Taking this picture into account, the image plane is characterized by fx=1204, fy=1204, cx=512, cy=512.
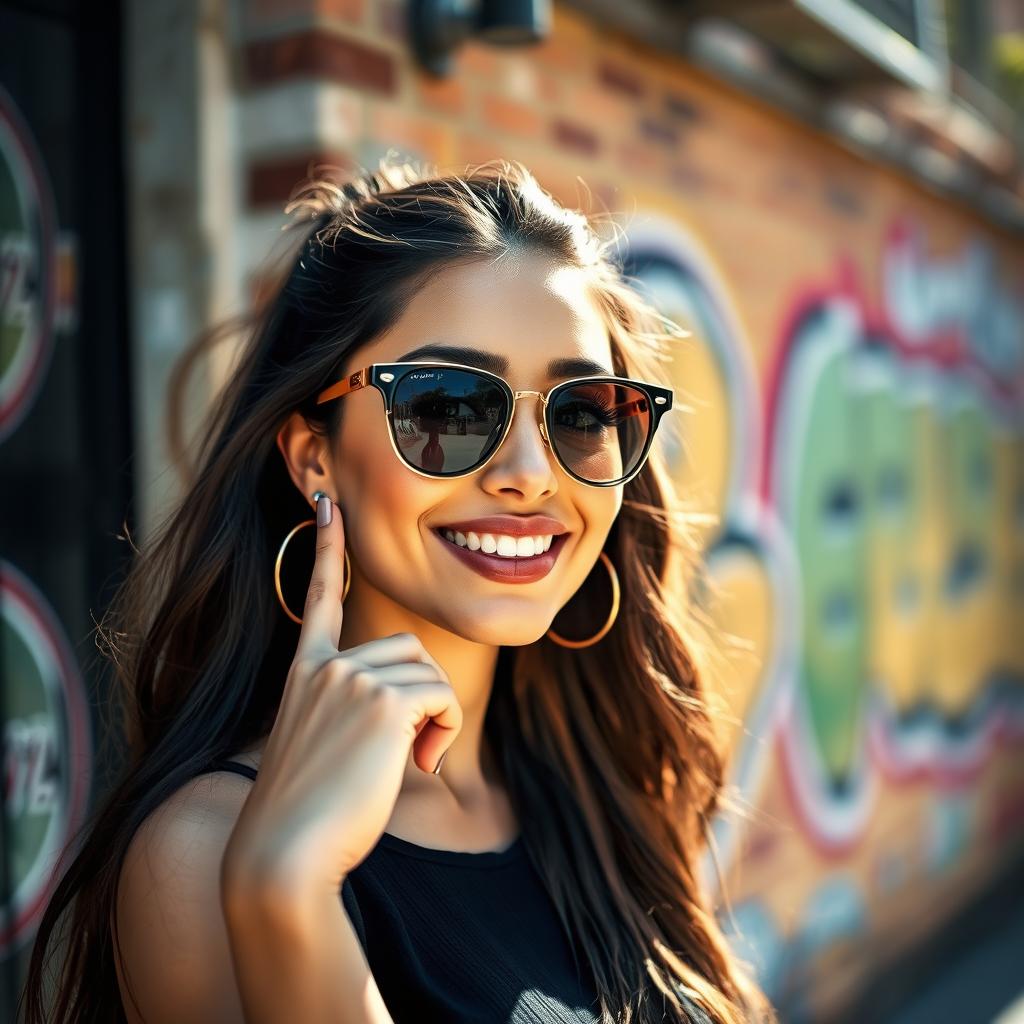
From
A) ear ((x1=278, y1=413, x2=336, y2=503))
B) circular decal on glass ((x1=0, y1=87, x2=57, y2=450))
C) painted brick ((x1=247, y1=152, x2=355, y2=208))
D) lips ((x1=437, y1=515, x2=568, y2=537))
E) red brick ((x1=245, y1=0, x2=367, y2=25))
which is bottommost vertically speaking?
lips ((x1=437, y1=515, x2=568, y2=537))

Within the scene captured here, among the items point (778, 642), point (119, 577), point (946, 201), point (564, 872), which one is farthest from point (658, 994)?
point (946, 201)

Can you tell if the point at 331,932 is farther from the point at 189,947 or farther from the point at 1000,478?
the point at 1000,478

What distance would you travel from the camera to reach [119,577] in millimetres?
2572

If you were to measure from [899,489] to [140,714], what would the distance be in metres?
4.20

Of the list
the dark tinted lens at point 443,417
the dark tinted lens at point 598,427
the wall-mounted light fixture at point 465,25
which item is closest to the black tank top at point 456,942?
the dark tinted lens at point 443,417

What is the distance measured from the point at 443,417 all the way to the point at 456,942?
67 cm

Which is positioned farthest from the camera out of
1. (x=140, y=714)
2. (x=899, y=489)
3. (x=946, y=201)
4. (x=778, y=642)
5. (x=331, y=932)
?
(x=946, y=201)

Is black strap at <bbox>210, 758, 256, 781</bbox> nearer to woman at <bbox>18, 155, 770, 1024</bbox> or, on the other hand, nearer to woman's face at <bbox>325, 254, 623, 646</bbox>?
woman at <bbox>18, 155, 770, 1024</bbox>

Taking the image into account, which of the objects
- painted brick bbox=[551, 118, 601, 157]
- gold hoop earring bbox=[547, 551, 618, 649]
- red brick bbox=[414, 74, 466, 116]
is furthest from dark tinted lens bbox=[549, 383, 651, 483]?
painted brick bbox=[551, 118, 601, 157]

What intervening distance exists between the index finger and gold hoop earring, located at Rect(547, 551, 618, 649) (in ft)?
1.59

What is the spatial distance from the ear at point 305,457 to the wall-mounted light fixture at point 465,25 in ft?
4.03

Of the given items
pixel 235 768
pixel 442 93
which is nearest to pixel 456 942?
pixel 235 768

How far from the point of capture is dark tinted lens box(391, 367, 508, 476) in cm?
150

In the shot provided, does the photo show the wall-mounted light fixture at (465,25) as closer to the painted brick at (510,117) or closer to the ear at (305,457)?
the painted brick at (510,117)
